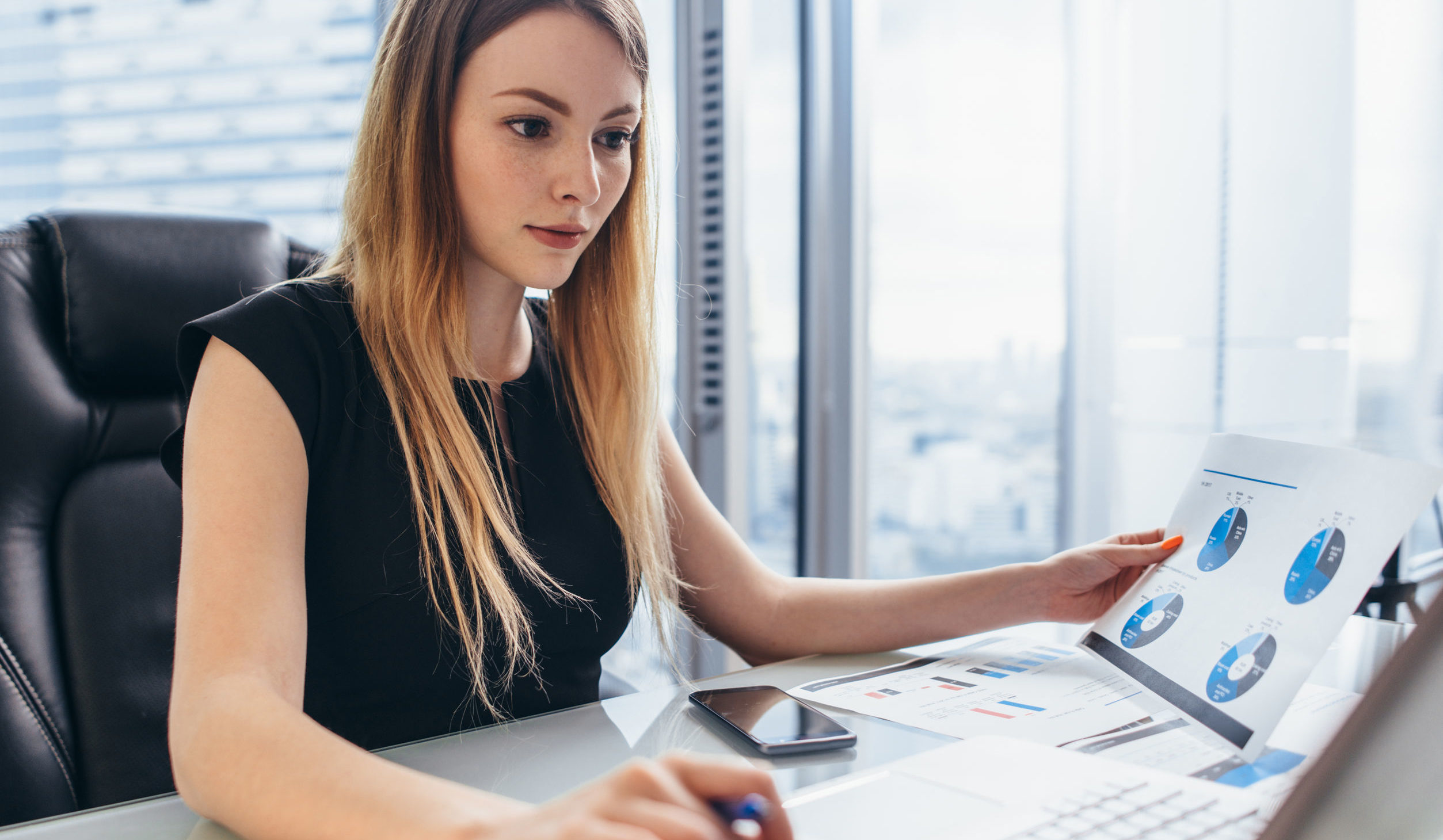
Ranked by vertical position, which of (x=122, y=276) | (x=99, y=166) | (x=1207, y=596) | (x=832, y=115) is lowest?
(x=1207, y=596)

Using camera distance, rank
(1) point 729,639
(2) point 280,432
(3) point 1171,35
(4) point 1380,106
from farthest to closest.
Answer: (3) point 1171,35, (4) point 1380,106, (1) point 729,639, (2) point 280,432

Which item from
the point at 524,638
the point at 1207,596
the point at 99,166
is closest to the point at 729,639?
the point at 524,638

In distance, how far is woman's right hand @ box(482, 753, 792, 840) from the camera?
39cm

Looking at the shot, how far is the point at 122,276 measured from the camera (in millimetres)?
949

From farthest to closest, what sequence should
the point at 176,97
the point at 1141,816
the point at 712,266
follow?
the point at 712,266 → the point at 176,97 → the point at 1141,816

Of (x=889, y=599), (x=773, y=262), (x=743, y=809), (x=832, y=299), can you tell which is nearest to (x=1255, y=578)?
(x=889, y=599)

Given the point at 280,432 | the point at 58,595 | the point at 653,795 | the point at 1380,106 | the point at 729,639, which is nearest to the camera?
the point at 653,795

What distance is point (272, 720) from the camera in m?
0.55

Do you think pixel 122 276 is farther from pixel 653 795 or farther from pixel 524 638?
pixel 653 795

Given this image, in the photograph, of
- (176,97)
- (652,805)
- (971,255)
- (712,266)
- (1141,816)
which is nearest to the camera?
(652,805)

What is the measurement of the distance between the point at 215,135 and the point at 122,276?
1133 millimetres

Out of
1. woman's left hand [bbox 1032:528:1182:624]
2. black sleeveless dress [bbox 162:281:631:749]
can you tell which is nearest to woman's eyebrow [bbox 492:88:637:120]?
Answer: black sleeveless dress [bbox 162:281:631:749]

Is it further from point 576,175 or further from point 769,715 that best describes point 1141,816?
point 576,175

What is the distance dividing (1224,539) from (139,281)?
1.06 meters
